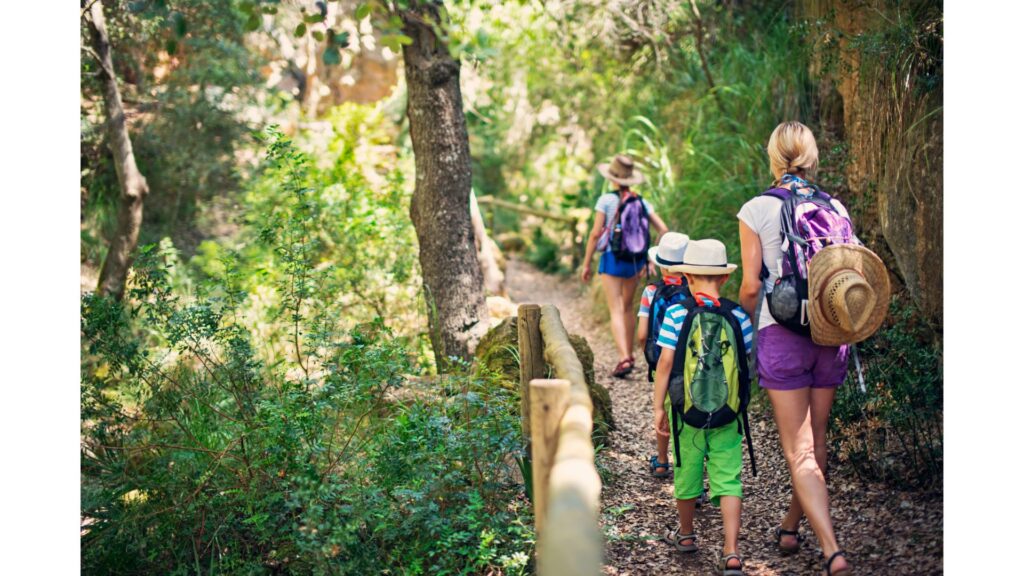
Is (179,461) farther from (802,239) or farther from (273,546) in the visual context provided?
(802,239)

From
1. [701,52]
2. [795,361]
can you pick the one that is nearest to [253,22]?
[795,361]

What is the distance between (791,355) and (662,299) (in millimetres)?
1352

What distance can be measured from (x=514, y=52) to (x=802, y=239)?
488 inches

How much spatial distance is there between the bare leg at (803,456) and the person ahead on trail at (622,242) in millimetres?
3485

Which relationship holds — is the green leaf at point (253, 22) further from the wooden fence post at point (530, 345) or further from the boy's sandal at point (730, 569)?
the boy's sandal at point (730, 569)

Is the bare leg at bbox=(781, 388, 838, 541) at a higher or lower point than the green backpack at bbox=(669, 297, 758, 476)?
lower

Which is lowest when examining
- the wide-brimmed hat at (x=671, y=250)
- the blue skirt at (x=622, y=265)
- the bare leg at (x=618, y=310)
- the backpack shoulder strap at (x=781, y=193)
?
the bare leg at (x=618, y=310)

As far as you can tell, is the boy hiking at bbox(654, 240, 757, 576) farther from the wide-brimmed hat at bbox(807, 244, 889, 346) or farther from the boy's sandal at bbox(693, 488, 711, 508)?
the boy's sandal at bbox(693, 488, 711, 508)

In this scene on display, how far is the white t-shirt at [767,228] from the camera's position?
387 centimetres

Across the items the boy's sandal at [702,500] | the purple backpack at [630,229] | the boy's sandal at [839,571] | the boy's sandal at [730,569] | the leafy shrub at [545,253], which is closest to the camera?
the boy's sandal at [839,571]

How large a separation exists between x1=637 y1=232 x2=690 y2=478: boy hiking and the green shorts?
69 cm

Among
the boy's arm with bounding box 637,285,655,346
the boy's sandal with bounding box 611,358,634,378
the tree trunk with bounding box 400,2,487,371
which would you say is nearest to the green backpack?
the boy's arm with bounding box 637,285,655,346

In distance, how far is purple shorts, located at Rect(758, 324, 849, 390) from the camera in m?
3.77

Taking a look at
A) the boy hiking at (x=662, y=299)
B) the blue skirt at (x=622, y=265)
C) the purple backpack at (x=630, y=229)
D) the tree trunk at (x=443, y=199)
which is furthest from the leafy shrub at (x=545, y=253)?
the boy hiking at (x=662, y=299)
